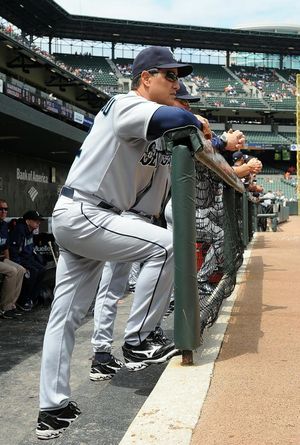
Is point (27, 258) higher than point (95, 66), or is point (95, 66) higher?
point (95, 66)

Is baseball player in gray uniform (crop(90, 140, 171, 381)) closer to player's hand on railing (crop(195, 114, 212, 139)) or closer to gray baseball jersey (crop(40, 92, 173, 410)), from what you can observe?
player's hand on railing (crop(195, 114, 212, 139))

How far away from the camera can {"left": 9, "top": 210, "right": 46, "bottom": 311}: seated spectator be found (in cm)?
660

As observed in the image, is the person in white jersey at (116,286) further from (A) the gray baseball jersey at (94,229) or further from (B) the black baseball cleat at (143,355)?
(A) the gray baseball jersey at (94,229)

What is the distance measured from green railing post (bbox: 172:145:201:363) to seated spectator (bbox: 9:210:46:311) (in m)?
4.26

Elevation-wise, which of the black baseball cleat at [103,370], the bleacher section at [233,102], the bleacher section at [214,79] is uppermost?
the bleacher section at [214,79]

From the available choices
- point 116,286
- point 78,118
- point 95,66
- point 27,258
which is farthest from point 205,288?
point 95,66

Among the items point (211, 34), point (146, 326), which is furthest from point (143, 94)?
point (211, 34)

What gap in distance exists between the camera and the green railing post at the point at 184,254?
2516 mm

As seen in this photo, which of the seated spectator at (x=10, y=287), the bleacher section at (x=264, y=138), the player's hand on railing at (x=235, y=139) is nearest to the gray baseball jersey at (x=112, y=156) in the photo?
the player's hand on railing at (x=235, y=139)

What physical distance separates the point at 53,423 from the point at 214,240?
2.98m

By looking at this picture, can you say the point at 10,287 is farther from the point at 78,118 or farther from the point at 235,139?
the point at 78,118

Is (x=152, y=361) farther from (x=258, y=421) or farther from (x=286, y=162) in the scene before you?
(x=286, y=162)

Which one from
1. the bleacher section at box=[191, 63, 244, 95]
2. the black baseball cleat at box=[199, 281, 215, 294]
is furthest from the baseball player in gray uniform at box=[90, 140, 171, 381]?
the bleacher section at box=[191, 63, 244, 95]

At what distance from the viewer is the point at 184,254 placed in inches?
99.1
